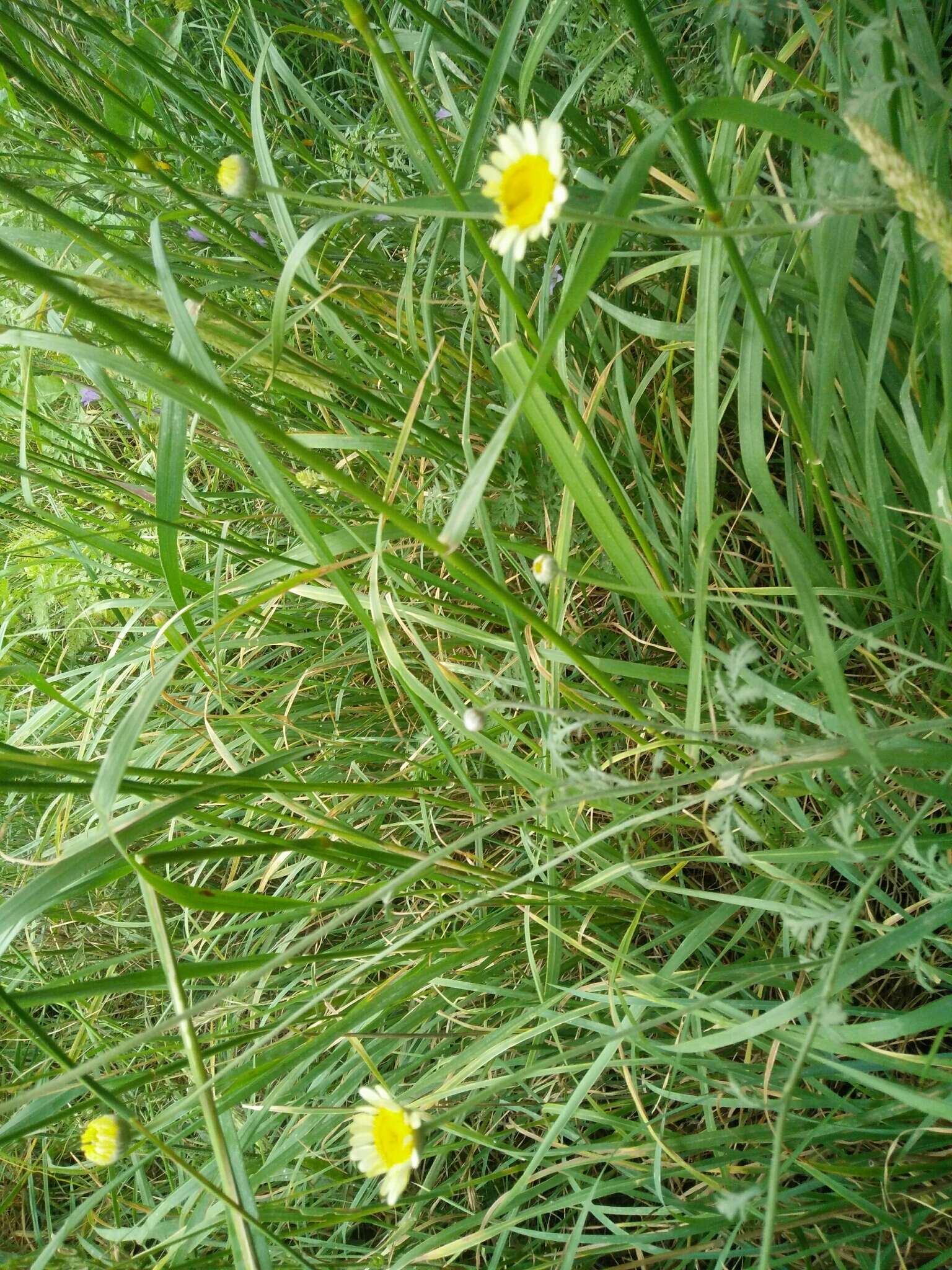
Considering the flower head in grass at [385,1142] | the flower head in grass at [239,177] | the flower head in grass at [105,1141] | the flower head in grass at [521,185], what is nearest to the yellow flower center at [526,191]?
the flower head in grass at [521,185]

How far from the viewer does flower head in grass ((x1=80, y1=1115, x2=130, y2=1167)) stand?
1.90 feet

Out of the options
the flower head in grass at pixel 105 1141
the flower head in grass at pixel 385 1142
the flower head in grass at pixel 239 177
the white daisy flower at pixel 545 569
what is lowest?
the flower head in grass at pixel 385 1142

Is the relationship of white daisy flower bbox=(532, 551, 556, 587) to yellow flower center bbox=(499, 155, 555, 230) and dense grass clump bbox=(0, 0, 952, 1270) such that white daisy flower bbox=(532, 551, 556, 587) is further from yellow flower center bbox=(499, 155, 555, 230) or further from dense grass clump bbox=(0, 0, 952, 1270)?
yellow flower center bbox=(499, 155, 555, 230)

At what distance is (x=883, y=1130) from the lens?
0.70m

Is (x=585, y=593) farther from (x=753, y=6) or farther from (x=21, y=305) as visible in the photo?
(x=21, y=305)

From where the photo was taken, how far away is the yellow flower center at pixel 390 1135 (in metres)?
0.53

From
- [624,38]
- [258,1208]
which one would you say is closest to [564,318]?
[624,38]

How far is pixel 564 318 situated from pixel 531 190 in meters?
0.09

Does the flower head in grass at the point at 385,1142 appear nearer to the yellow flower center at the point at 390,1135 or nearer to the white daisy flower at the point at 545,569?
the yellow flower center at the point at 390,1135

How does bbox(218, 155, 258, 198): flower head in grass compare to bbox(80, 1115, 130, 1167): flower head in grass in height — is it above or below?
above

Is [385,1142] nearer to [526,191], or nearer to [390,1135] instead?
[390,1135]

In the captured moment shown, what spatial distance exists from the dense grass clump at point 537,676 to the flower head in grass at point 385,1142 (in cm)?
5

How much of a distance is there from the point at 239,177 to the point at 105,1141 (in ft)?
2.16

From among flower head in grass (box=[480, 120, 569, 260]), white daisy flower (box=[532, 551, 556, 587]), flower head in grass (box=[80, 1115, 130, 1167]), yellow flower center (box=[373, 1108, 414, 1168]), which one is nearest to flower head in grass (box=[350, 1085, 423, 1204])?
yellow flower center (box=[373, 1108, 414, 1168])
